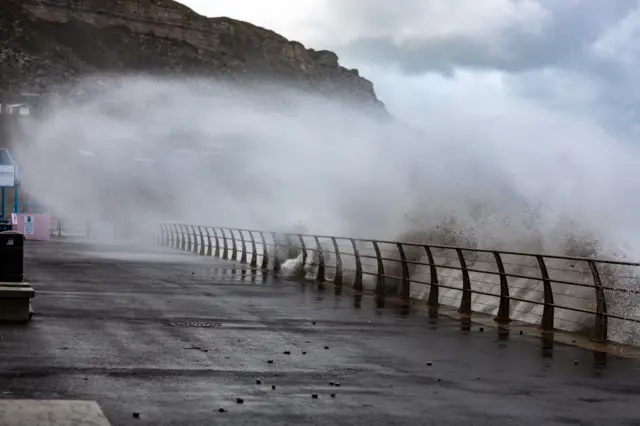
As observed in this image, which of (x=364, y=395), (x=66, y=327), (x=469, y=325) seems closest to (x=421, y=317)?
(x=469, y=325)

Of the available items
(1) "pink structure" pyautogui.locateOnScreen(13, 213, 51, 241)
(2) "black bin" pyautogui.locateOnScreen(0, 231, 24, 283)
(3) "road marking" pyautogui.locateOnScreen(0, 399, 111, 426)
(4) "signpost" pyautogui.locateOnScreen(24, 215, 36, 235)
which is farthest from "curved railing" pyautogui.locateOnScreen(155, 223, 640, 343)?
(4) "signpost" pyautogui.locateOnScreen(24, 215, 36, 235)

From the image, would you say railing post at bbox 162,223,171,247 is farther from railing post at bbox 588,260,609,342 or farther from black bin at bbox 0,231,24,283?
railing post at bbox 588,260,609,342

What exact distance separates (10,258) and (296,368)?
6747 mm

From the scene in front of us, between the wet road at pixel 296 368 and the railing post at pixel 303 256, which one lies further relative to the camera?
the railing post at pixel 303 256

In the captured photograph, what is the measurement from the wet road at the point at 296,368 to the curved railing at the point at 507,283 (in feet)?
3.90

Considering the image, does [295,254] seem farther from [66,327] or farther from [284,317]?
[66,327]

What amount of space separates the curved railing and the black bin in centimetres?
789

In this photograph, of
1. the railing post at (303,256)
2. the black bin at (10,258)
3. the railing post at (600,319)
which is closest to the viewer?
the railing post at (600,319)

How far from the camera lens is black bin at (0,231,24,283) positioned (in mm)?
18375

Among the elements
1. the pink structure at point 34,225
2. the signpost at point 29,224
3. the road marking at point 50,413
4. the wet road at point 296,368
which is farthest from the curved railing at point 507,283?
the signpost at point 29,224

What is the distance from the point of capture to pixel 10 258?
60.5 feet

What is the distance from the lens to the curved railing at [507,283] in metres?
19.9

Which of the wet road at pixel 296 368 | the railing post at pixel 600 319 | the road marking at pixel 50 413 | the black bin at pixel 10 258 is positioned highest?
the black bin at pixel 10 258

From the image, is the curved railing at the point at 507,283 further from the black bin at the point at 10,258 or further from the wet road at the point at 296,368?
the black bin at the point at 10,258
